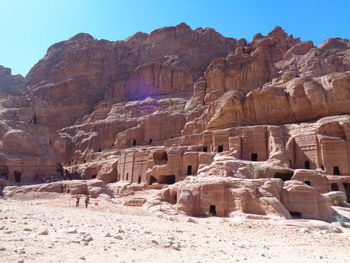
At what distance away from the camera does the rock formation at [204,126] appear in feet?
76.4

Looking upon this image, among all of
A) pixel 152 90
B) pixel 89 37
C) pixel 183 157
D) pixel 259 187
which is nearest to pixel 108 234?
pixel 259 187

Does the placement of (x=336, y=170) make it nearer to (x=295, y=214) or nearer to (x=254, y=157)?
(x=254, y=157)

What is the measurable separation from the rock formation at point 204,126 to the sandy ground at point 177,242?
142 inches

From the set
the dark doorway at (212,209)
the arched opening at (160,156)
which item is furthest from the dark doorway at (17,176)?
the dark doorway at (212,209)

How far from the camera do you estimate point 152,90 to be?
76688mm

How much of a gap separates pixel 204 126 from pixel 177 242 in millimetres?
33502

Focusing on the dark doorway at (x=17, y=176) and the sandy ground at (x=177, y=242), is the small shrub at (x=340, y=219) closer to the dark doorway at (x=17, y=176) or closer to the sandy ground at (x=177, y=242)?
the sandy ground at (x=177, y=242)

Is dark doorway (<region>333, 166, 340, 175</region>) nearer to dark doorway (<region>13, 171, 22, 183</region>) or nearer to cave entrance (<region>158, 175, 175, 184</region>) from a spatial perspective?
cave entrance (<region>158, 175, 175, 184</region>)

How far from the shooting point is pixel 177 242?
11875mm

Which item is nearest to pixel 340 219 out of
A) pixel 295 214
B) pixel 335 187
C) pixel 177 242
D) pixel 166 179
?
pixel 295 214

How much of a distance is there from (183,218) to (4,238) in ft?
43.2

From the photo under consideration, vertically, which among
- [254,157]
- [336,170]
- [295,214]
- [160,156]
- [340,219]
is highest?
[160,156]

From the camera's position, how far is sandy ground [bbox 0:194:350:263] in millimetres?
8531

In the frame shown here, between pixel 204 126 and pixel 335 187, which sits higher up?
pixel 204 126
